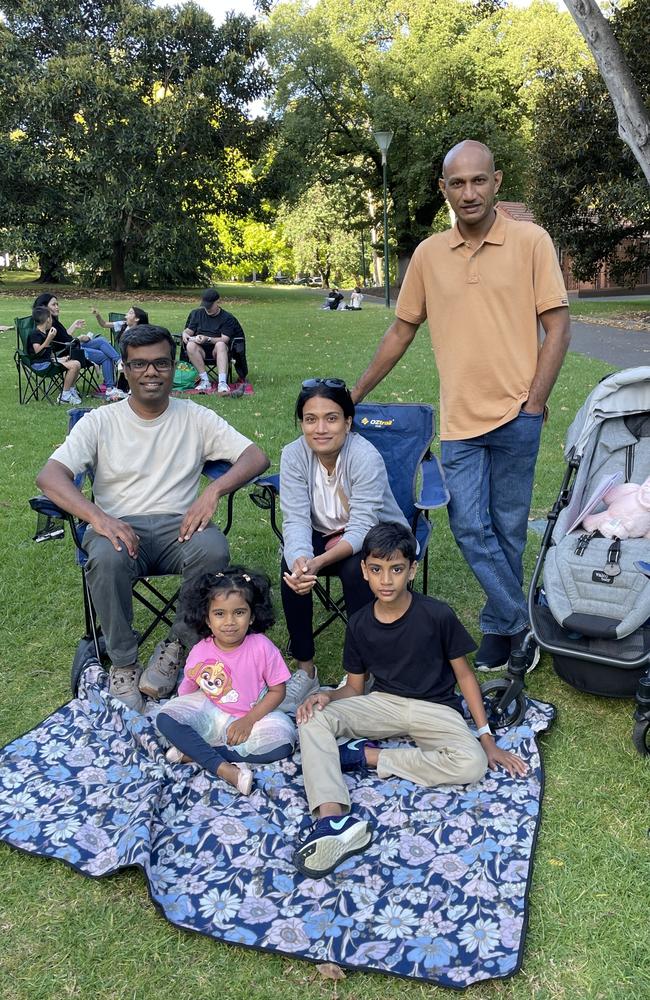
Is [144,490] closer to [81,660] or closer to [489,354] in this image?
[81,660]

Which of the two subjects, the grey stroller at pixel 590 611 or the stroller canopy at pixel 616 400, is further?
the stroller canopy at pixel 616 400

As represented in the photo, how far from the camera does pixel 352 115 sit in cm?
3400

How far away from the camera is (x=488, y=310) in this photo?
10.9ft

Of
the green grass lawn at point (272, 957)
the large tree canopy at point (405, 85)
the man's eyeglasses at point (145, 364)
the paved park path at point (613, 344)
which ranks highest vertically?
the large tree canopy at point (405, 85)

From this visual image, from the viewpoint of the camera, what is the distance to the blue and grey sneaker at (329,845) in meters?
2.47

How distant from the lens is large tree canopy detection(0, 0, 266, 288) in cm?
2744

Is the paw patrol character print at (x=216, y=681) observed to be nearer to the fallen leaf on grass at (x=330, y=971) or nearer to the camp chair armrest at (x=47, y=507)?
the camp chair armrest at (x=47, y=507)

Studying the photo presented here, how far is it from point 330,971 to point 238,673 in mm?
1202

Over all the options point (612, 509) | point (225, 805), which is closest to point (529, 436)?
point (612, 509)

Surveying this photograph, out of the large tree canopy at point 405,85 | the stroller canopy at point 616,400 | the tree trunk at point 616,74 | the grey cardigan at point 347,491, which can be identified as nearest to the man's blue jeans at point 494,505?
the grey cardigan at point 347,491

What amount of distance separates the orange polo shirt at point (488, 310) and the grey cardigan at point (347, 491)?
0.39 m

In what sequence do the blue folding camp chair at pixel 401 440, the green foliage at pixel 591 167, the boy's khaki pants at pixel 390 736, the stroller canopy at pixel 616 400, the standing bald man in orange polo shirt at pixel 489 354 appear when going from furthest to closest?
1. the green foliage at pixel 591 167
2. the blue folding camp chair at pixel 401 440
3. the stroller canopy at pixel 616 400
4. the standing bald man in orange polo shirt at pixel 489 354
5. the boy's khaki pants at pixel 390 736

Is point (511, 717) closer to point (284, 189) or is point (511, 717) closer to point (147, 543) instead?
point (147, 543)

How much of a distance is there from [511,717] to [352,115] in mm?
34936
